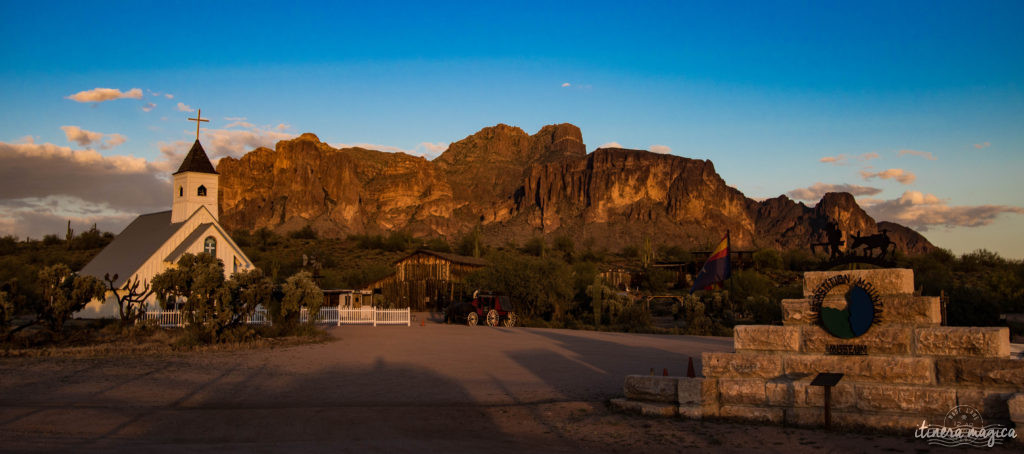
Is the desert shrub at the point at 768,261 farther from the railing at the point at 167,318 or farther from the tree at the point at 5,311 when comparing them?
the tree at the point at 5,311

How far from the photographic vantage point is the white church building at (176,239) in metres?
31.5

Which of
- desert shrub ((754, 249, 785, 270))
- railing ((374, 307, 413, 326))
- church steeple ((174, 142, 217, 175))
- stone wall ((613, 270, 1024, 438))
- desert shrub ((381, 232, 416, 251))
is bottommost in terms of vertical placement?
railing ((374, 307, 413, 326))

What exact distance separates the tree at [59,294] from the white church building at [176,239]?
10725mm

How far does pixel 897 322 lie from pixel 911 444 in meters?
1.68

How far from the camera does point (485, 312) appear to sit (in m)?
32.3

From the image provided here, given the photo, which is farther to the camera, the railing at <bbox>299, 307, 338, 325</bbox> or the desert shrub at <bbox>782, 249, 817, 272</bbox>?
the desert shrub at <bbox>782, 249, 817, 272</bbox>

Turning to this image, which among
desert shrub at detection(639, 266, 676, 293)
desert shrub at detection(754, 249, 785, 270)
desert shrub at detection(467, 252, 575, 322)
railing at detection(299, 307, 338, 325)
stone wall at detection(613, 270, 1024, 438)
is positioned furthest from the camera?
desert shrub at detection(754, 249, 785, 270)

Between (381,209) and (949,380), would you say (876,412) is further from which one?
(381,209)

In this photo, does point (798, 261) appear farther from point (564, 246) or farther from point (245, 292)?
point (245, 292)

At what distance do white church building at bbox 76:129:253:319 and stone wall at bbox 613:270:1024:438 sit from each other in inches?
1084

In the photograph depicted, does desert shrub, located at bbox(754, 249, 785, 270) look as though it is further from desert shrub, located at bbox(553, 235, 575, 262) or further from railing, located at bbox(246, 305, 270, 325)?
railing, located at bbox(246, 305, 270, 325)

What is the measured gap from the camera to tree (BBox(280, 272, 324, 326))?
23562mm

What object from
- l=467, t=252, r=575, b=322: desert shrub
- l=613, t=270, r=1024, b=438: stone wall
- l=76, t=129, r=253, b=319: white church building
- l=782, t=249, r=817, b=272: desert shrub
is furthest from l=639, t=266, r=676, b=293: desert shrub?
l=613, t=270, r=1024, b=438: stone wall

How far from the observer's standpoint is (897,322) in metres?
8.59
